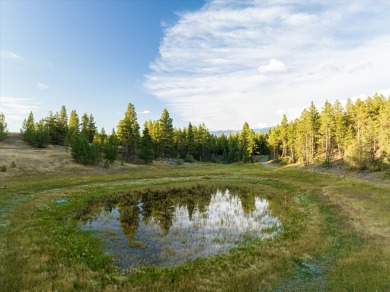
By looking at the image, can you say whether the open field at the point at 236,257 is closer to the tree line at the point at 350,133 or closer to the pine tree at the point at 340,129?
the tree line at the point at 350,133

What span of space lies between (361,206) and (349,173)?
34.9 metres

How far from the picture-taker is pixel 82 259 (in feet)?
42.3

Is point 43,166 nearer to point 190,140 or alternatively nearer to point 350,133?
point 190,140

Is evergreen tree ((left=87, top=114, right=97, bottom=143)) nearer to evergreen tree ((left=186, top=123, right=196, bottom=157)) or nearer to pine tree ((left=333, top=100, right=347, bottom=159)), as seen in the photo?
evergreen tree ((left=186, top=123, right=196, bottom=157))

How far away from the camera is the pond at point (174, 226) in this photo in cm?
1405

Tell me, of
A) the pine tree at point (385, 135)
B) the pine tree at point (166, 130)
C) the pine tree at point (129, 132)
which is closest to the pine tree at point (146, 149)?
the pine tree at point (129, 132)

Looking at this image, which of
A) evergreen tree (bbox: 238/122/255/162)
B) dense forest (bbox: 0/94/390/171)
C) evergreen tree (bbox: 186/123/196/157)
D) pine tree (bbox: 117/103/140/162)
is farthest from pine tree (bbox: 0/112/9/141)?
evergreen tree (bbox: 238/122/255/162)

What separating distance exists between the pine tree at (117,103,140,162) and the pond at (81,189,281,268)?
155 feet

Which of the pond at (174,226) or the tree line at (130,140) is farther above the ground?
the tree line at (130,140)

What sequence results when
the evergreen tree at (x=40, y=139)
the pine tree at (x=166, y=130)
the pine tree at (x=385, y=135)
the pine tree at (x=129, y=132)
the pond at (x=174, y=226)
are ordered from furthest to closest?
the pine tree at (x=166, y=130) → the evergreen tree at (x=40, y=139) → the pine tree at (x=129, y=132) → the pine tree at (x=385, y=135) → the pond at (x=174, y=226)

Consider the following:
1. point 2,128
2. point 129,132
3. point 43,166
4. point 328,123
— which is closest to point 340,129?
point 328,123

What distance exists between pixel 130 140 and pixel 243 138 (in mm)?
48246

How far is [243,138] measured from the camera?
102 m

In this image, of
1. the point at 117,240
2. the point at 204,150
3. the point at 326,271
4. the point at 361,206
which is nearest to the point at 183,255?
the point at 117,240
